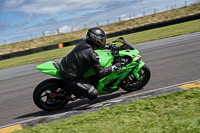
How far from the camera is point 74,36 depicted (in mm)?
48906

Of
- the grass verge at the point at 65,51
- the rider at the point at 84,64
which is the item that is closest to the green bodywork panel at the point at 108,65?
the rider at the point at 84,64

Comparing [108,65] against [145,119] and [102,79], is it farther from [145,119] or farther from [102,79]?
[145,119]

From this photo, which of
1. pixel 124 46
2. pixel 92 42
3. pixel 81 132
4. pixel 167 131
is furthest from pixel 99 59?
pixel 167 131

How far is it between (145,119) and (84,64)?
6.16ft

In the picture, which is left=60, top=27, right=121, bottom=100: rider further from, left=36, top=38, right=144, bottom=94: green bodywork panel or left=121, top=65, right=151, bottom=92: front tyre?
left=121, top=65, right=151, bottom=92: front tyre

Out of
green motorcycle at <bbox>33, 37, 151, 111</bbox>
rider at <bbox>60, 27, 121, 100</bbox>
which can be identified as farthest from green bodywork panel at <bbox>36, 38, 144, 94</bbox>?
rider at <bbox>60, 27, 121, 100</bbox>

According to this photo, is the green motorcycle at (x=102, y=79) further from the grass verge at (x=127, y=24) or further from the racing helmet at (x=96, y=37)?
the grass verge at (x=127, y=24)

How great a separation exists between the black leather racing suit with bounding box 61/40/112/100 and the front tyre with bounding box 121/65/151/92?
2.81ft

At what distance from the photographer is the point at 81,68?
4941 millimetres

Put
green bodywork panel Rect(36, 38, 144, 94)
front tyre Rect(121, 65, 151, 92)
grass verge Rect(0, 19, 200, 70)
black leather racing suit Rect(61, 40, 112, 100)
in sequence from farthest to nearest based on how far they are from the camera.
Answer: grass verge Rect(0, 19, 200, 70)
front tyre Rect(121, 65, 151, 92)
green bodywork panel Rect(36, 38, 144, 94)
black leather racing suit Rect(61, 40, 112, 100)

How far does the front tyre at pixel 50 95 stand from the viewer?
4930 mm

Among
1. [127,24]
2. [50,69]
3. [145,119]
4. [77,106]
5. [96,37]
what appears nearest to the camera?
[145,119]

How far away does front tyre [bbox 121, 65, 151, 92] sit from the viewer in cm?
569

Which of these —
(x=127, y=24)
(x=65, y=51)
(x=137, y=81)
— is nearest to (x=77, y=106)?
(x=137, y=81)
